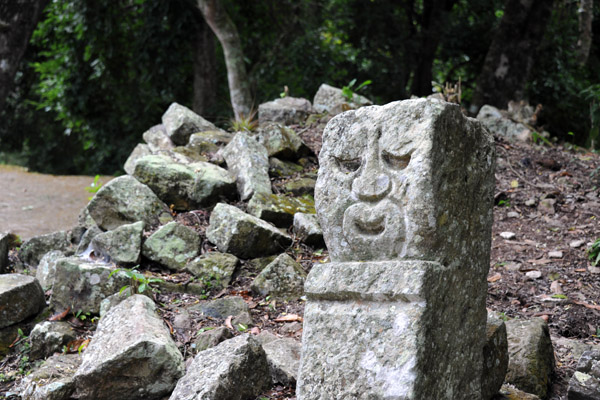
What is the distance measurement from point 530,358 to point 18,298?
325 cm

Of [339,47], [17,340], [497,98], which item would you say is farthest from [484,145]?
[339,47]

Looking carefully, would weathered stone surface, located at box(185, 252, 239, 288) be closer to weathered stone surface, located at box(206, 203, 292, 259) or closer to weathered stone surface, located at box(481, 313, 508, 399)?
weathered stone surface, located at box(206, 203, 292, 259)

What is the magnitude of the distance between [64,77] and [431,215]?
10647mm

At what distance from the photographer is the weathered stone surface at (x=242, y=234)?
469 centimetres

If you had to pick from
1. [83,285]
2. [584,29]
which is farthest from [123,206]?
[584,29]

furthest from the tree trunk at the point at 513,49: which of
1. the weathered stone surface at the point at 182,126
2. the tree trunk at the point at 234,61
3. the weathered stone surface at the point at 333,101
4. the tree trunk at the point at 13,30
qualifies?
the tree trunk at the point at 13,30

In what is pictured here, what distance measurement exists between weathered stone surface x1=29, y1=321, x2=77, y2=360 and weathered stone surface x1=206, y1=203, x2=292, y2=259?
4.20 feet

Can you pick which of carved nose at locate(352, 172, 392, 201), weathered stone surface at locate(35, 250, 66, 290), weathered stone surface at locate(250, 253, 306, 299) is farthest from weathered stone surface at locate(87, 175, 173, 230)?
carved nose at locate(352, 172, 392, 201)

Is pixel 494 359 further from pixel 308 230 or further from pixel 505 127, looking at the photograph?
pixel 505 127

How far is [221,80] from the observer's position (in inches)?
526

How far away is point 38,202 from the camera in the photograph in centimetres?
902

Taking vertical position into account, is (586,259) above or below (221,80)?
below

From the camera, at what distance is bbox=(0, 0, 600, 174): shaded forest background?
10938 mm

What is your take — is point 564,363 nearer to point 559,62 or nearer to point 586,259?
point 586,259
